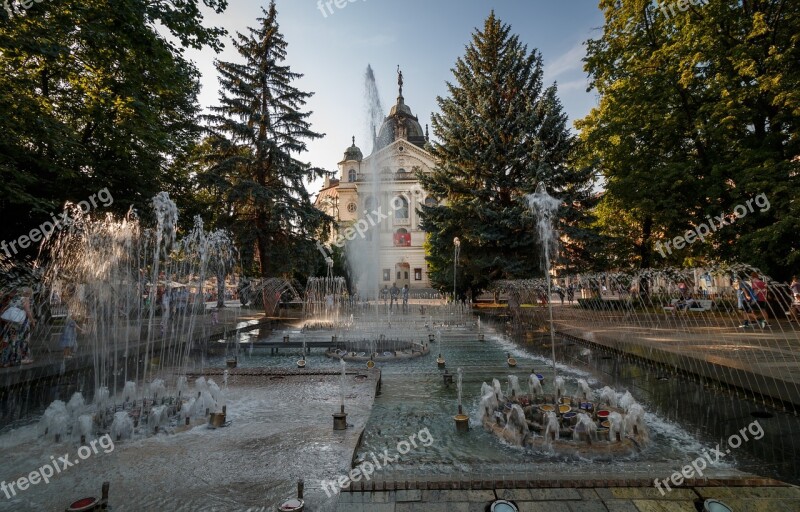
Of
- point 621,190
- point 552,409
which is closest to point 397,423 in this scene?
point 552,409

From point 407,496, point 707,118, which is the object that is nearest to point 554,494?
point 407,496

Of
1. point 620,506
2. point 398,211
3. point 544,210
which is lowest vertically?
point 620,506

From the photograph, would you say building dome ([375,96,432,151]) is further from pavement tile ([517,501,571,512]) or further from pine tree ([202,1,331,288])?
pavement tile ([517,501,571,512])

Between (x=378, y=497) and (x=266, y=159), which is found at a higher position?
(x=266, y=159)

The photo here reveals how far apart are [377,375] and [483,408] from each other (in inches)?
112

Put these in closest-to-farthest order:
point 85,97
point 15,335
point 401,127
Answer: point 15,335 → point 85,97 → point 401,127

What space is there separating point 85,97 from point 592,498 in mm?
16664

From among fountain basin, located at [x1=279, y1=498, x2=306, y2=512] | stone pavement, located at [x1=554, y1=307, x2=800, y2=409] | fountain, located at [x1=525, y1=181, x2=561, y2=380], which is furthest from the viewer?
fountain, located at [x1=525, y1=181, x2=561, y2=380]

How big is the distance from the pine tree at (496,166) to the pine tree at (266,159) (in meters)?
7.72

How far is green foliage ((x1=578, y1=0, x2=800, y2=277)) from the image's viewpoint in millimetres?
14055

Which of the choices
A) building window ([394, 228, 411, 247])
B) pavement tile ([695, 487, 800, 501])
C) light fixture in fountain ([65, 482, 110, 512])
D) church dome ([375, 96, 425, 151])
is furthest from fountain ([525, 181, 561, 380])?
church dome ([375, 96, 425, 151])

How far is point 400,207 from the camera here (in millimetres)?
55125

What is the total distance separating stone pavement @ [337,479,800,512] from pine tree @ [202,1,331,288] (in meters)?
20.3

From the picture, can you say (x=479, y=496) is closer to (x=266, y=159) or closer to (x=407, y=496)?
(x=407, y=496)
